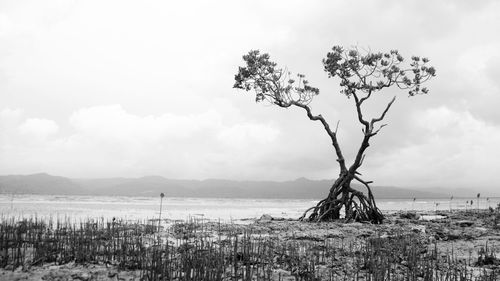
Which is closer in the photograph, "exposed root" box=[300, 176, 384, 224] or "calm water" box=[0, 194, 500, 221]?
"exposed root" box=[300, 176, 384, 224]

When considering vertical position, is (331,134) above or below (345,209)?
above

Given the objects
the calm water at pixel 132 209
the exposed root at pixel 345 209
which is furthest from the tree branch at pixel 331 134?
the calm water at pixel 132 209

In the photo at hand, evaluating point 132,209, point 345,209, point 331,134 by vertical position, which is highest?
point 331,134

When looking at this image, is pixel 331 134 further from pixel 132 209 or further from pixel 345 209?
pixel 132 209

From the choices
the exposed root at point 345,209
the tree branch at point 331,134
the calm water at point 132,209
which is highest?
the tree branch at point 331,134

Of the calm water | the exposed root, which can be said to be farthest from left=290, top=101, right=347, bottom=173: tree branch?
the calm water

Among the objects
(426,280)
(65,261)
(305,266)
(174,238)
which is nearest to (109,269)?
(65,261)

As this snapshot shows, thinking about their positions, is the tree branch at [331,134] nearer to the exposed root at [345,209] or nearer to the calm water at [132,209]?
the exposed root at [345,209]

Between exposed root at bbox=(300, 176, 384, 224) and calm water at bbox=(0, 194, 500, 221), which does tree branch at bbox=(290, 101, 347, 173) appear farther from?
calm water at bbox=(0, 194, 500, 221)

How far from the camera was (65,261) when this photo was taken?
7.25 m

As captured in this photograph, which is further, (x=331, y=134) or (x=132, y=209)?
(x=132, y=209)

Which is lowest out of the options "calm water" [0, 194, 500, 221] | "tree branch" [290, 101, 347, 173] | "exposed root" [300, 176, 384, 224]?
"calm water" [0, 194, 500, 221]

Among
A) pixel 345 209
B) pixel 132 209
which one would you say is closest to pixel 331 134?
pixel 345 209

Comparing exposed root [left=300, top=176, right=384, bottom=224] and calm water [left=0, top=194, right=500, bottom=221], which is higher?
exposed root [left=300, top=176, right=384, bottom=224]
